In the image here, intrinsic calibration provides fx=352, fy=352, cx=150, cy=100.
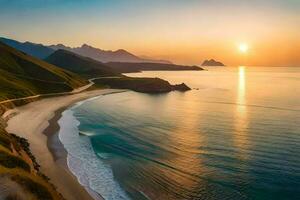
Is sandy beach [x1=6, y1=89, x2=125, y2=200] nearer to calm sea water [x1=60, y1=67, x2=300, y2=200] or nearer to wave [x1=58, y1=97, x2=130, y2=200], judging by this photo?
wave [x1=58, y1=97, x2=130, y2=200]

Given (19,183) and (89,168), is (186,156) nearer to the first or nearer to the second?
(89,168)

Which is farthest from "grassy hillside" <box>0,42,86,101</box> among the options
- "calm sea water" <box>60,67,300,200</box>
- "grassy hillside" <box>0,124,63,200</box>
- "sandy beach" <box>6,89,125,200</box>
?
"grassy hillside" <box>0,124,63,200</box>

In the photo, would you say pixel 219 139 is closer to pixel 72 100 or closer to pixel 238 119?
pixel 238 119

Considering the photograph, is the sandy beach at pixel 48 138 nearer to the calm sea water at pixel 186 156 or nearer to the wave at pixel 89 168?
the wave at pixel 89 168

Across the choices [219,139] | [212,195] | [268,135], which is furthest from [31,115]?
→ [212,195]

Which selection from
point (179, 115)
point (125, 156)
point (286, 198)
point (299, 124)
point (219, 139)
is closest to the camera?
point (286, 198)

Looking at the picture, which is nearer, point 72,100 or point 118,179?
point 118,179

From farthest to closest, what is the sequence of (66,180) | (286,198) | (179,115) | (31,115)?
(179,115)
(31,115)
(66,180)
(286,198)
